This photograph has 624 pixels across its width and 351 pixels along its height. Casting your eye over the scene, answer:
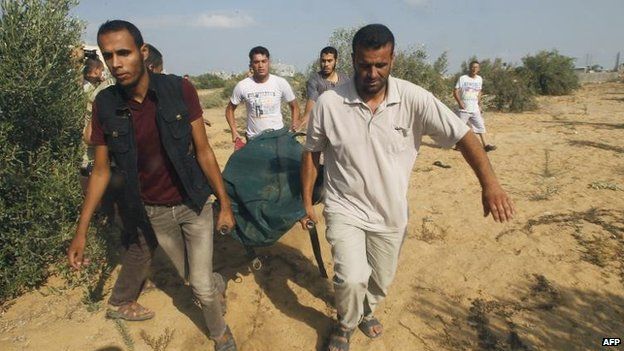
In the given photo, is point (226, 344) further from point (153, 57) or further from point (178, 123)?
point (153, 57)

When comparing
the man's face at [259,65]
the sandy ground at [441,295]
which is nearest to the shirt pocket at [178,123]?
the sandy ground at [441,295]

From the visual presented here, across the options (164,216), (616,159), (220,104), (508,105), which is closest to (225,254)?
(164,216)

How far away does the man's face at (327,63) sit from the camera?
18.0 feet

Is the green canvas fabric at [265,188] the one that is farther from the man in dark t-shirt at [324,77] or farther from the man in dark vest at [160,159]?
the man in dark t-shirt at [324,77]

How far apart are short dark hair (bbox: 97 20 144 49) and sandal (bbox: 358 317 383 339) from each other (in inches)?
96.7

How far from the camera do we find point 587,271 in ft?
12.6

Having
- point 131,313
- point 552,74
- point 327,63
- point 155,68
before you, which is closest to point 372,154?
point 131,313

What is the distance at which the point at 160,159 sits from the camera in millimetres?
2637

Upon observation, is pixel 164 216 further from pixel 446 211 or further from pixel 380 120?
pixel 446 211

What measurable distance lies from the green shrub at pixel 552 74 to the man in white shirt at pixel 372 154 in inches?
946

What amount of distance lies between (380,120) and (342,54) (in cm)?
1276

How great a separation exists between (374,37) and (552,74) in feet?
83.1

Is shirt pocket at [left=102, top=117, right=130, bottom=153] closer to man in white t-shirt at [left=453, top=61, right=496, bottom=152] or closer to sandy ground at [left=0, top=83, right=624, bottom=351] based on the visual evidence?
sandy ground at [left=0, top=83, right=624, bottom=351]

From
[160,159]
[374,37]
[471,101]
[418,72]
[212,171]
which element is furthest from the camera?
[418,72]
